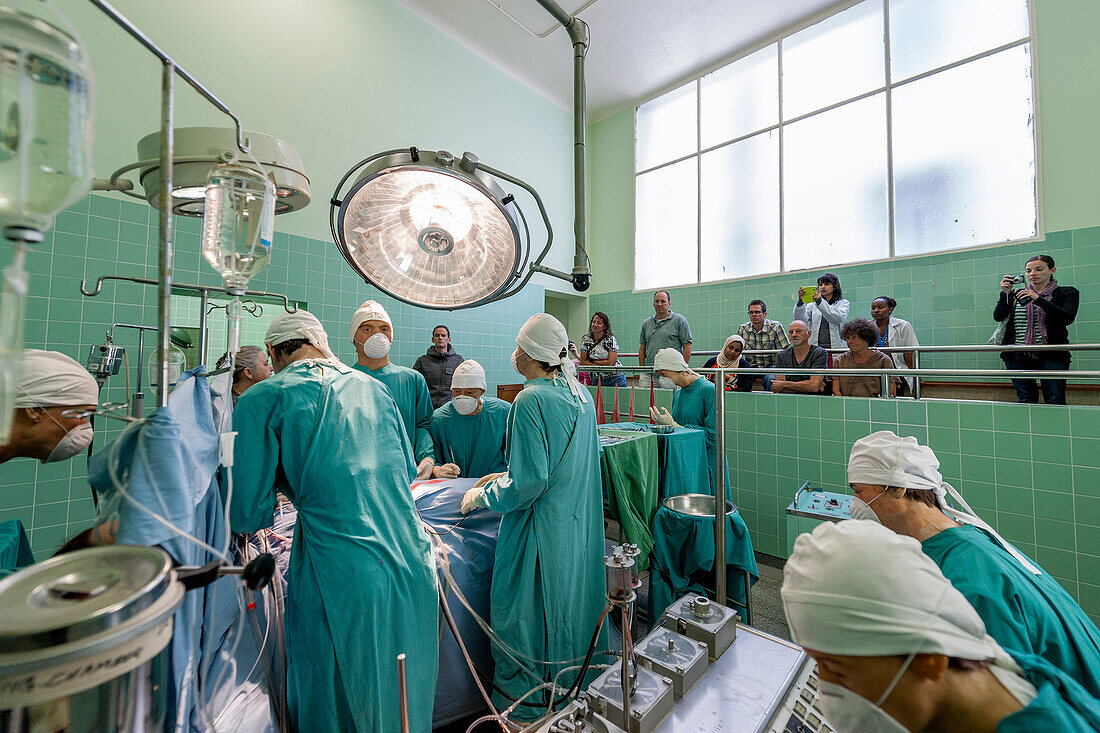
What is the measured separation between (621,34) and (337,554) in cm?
553

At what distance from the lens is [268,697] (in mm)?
1204

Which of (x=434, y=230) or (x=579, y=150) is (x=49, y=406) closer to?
(x=434, y=230)

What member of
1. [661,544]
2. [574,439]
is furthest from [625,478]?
[574,439]

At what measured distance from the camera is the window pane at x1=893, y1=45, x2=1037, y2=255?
3814 millimetres

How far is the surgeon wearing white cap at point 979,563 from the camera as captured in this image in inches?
35.6

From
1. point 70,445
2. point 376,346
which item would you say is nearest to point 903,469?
point 70,445

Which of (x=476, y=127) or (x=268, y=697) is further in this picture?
(x=476, y=127)

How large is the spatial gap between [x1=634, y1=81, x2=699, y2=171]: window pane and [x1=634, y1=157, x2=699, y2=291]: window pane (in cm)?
17

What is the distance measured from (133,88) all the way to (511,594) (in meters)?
3.84

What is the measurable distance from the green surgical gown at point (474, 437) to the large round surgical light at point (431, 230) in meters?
A: 1.83

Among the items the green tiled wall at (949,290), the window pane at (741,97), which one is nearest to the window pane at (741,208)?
the window pane at (741,97)

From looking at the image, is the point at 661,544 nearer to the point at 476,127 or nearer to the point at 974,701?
the point at 974,701

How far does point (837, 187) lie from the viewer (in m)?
4.65

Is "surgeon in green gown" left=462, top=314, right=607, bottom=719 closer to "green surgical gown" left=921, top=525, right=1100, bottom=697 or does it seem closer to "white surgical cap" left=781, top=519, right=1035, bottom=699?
"white surgical cap" left=781, top=519, right=1035, bottom=699
